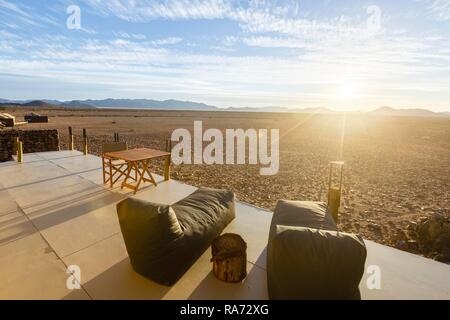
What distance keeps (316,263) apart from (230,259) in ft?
3.38

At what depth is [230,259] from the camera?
10.0 feet

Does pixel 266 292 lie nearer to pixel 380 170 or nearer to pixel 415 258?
pixel 415 258

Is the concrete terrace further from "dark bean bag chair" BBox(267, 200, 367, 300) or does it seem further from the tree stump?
"dark bean bag chair" BBox(267, 200, 367, 300)

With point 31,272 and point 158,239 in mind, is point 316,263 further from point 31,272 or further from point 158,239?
point 31,272

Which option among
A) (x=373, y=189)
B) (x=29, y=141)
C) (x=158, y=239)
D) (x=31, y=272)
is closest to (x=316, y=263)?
(x=158, y=239)

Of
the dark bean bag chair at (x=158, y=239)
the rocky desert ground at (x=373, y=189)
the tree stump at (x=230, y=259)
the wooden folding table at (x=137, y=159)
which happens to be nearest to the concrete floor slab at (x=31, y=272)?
the dark bean bag chair at (x=158, y=239)

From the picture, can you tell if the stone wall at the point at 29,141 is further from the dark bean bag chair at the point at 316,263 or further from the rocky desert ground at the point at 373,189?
the dark bean bag chair at the point at 316,263

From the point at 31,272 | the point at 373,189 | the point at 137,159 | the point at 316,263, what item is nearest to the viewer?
the point at 316,263

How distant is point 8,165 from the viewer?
334 inches

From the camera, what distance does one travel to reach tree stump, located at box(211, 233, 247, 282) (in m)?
3.07

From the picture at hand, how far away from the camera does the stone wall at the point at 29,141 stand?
10.5 metres

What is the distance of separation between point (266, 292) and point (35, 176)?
739 cm

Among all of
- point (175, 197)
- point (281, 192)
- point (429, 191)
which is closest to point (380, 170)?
point (429, 191)

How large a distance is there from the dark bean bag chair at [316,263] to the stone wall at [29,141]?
1204 centimetres
